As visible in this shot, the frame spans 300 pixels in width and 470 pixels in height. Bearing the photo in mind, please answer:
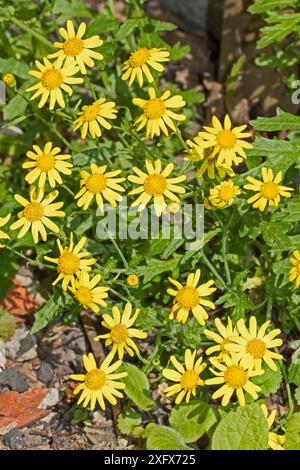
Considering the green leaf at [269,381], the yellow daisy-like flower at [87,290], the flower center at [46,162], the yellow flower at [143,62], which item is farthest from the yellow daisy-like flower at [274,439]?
the yellow flower at [143,62]

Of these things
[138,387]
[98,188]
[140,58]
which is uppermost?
[140,58]

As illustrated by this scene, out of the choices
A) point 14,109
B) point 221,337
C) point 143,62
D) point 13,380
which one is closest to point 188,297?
point 221,337

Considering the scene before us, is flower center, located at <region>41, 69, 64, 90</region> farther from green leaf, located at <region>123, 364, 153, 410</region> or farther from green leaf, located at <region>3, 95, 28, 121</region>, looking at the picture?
green leaf, located at <region>123, 364, 153, 410</region>

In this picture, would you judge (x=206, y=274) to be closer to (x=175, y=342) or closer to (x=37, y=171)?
(x=175, y=342)

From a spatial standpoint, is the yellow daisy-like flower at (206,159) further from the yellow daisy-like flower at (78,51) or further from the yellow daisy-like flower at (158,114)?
the yellow daisy-like flower at (78,51)

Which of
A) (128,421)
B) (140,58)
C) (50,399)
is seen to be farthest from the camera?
(50,399)

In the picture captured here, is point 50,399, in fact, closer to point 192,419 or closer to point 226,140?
point 192,419

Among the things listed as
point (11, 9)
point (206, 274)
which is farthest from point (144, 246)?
point (11, 9)
